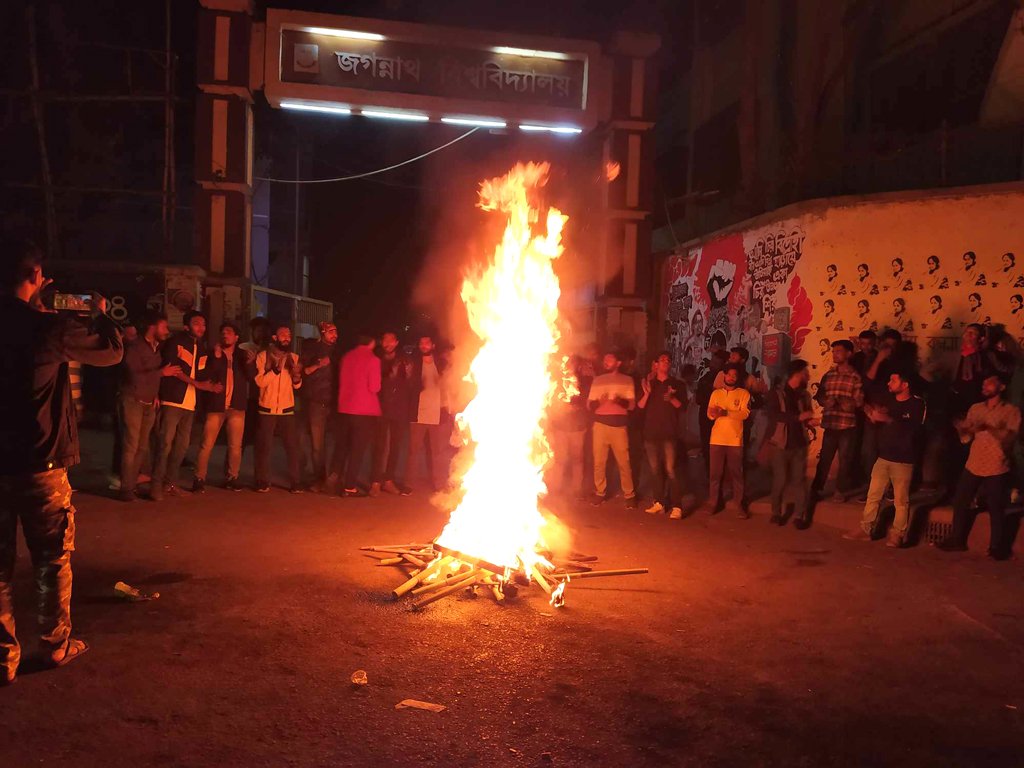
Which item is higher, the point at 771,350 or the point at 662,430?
the point at 771,350

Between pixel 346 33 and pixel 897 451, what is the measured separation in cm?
1035

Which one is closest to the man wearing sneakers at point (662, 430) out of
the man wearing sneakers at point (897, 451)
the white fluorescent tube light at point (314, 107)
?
the man wearing sneakers at point (897, 451)

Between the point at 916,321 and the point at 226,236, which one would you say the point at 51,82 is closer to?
the point at 226,236

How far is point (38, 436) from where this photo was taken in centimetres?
434

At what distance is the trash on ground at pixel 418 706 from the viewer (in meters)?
4.11

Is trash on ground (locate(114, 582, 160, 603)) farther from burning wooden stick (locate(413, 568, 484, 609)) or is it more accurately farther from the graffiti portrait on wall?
the graffiti portrait on wall

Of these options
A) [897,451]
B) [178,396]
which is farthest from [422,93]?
[897,451]

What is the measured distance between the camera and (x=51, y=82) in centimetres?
1722

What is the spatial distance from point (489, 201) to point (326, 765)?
5797 mm

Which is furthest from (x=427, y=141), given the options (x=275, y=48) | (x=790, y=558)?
(x=790, y=558)

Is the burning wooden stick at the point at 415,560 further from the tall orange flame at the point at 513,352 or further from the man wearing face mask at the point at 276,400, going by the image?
the man wearing face mask at the point at 276,400

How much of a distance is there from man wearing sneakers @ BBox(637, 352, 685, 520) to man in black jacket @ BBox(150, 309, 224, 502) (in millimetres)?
5387

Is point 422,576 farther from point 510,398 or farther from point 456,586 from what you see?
point 510,398

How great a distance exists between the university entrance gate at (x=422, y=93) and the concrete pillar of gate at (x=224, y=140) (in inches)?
0.7
